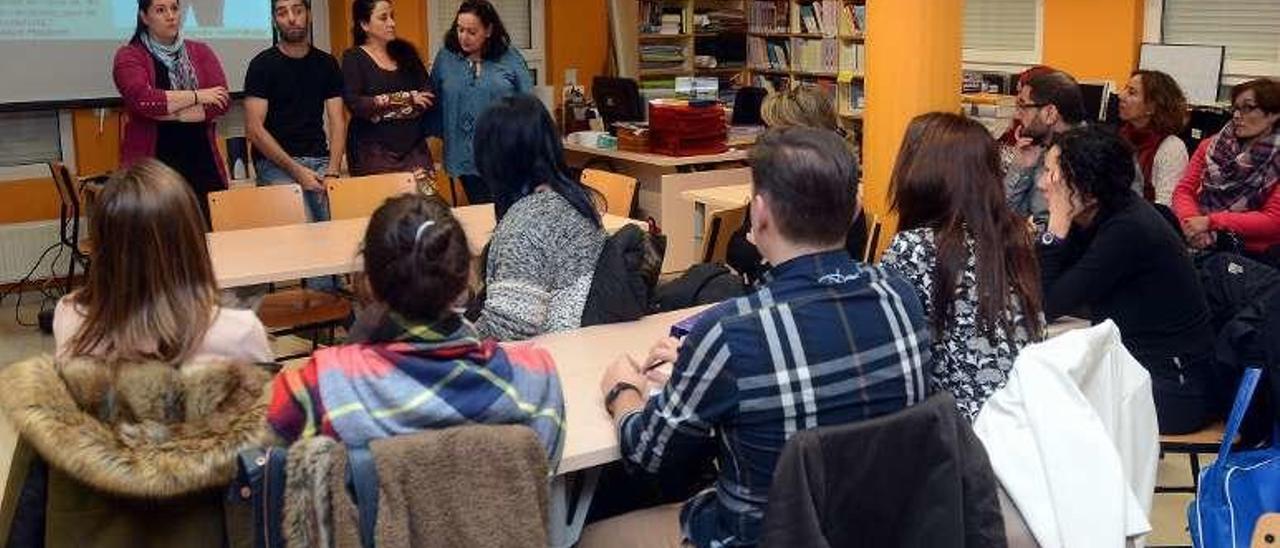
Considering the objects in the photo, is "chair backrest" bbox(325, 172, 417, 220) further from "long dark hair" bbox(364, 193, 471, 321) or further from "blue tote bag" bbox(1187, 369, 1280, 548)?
"blue tote bag" bbox(1187, 369, 1280, 548)

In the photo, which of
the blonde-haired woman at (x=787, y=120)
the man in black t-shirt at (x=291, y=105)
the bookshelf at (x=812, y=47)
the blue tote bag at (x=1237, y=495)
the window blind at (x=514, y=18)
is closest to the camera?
the blue tote bag at (x=1237, y=495)

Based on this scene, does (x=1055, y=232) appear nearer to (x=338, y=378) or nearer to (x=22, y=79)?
(x=338, y=378)

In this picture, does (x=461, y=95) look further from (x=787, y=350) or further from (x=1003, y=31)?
(x=1003, y=31)

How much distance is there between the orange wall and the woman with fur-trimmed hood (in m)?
6.86

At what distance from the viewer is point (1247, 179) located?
5078 mm

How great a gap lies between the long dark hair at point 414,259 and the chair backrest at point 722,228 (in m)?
2.71

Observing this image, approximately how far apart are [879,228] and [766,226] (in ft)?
8.56

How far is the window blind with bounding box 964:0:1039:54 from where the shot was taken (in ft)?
28.5

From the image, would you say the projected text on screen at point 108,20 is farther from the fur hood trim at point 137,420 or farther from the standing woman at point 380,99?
the fur hood trim at point 137,420

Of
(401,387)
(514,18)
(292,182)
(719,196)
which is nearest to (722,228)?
(719,196)

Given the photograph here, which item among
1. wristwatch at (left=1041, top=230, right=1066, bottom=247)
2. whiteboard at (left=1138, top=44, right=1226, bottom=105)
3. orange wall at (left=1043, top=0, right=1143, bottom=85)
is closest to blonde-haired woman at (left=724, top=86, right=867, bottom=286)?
wristwatch at (left=1041, top=230, right=1066, bottom=247)

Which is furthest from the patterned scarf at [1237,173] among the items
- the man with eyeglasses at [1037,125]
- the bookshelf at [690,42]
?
the bookshelf at [690,42]

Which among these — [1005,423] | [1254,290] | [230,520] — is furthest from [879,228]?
[230,520]

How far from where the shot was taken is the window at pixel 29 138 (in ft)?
23.0
